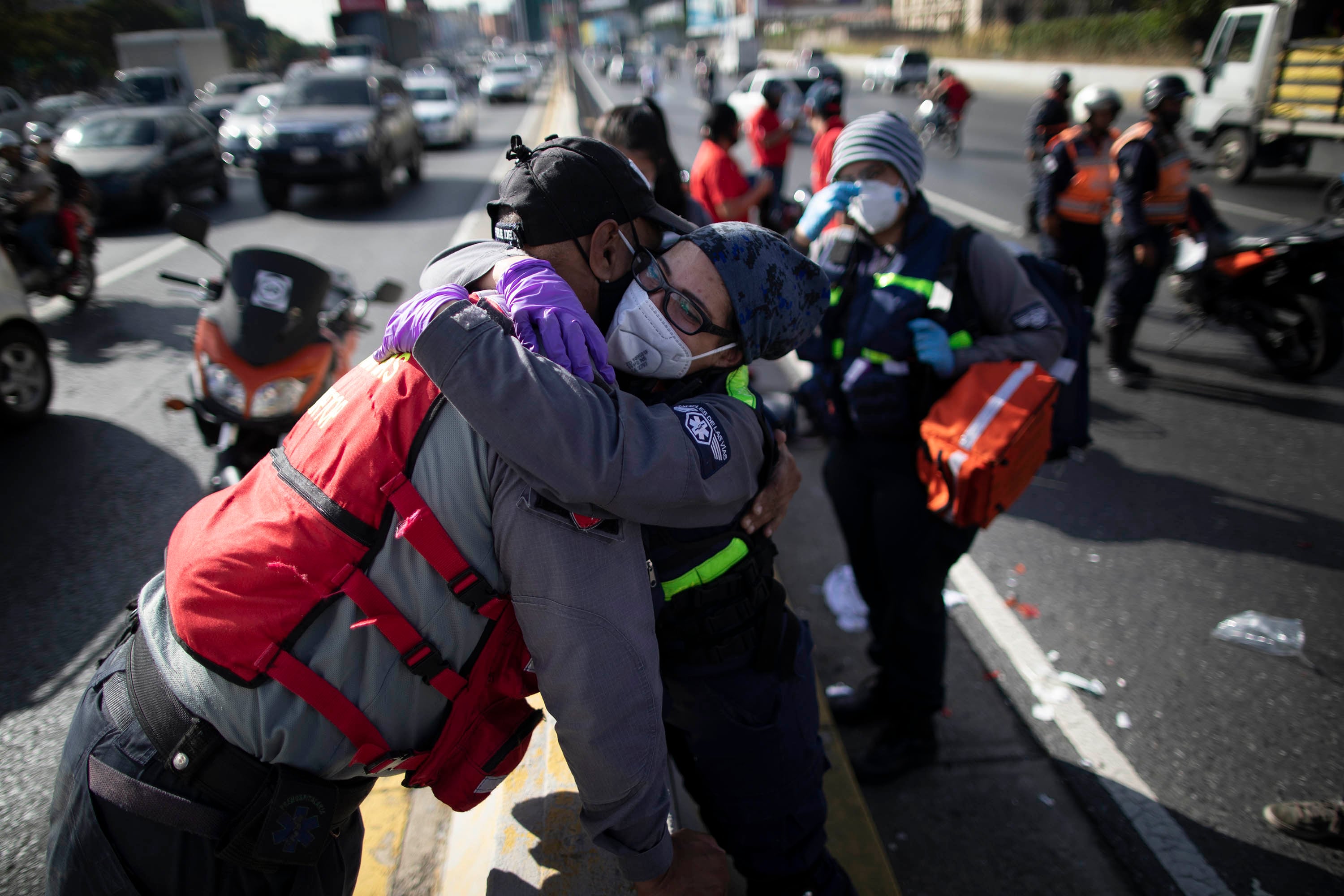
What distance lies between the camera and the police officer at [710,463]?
1160 millimetres

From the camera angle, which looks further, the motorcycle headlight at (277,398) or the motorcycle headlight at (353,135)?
the motorcycle headlight at (353,135)

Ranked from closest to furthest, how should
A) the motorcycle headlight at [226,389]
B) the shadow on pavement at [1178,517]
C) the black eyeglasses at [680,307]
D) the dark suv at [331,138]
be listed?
1. the black eyeglasses at [680,307]
2. the motorcycle headlight at [226,389]
3. the shadow on pavement at [1178,517]
4. the dark suv at [331,138]

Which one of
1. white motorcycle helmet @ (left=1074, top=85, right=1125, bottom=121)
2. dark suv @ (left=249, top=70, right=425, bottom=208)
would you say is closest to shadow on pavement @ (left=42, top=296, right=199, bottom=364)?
dark suv @ (left=249, top=70, right=425, bottom=208)

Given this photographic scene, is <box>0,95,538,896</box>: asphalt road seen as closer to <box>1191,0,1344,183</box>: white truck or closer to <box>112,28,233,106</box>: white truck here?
<box>1191,0,1344,183</box>: white truck

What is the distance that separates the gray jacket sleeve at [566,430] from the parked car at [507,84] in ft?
120

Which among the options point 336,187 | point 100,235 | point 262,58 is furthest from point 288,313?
point 262,58

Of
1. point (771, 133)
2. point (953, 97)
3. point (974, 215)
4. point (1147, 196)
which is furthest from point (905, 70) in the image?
point (1147, 196)

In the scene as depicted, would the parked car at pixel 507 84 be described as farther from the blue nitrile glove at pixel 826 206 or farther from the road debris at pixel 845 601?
the blue nitrile glove at pixel 826 206

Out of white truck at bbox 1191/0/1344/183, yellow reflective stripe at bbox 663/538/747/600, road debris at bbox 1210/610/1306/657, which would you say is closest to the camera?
yellow reflective stripe at bbox 663/538/747/600

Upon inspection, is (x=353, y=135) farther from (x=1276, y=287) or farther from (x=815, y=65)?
(x=815, y=65)

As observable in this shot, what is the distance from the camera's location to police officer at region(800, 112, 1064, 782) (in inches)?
99.7

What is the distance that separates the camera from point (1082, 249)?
5836 mm

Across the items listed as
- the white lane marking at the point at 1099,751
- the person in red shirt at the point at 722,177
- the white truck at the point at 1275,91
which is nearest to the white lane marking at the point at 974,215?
the person in red shirt at the point at 722,177

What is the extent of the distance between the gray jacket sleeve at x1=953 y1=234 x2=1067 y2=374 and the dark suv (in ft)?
40.4
